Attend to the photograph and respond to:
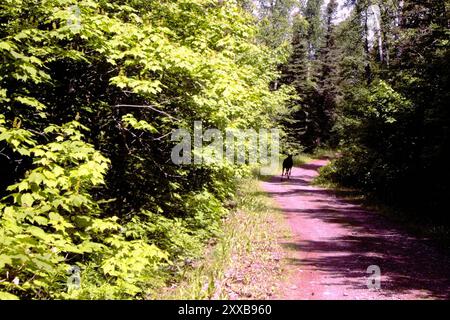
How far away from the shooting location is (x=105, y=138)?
30.4ft

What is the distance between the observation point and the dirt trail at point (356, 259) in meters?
7.34

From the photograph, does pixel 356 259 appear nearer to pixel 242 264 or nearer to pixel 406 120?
pixel 242 264

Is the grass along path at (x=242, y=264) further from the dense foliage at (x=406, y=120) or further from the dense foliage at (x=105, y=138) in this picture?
the dense foliage at (x=406, y=120)

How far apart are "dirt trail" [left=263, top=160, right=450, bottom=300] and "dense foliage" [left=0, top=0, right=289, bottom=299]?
8.69ft

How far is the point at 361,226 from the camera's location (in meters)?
13.3

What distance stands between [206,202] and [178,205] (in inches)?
28.3

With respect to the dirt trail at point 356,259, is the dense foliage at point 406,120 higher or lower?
higher

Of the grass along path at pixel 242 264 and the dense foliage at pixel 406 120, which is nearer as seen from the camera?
the grass along path at pixel 242 264

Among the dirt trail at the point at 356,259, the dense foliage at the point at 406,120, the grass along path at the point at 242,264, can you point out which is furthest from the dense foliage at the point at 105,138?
the dense foliage at the point at 406,120

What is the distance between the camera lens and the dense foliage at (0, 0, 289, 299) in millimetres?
5535

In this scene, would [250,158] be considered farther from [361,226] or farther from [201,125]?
[361,226]

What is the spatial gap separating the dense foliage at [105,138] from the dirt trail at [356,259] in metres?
2.65

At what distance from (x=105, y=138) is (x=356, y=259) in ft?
21.6

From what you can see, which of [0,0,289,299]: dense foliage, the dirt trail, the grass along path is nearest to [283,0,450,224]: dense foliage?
the dirt trail
